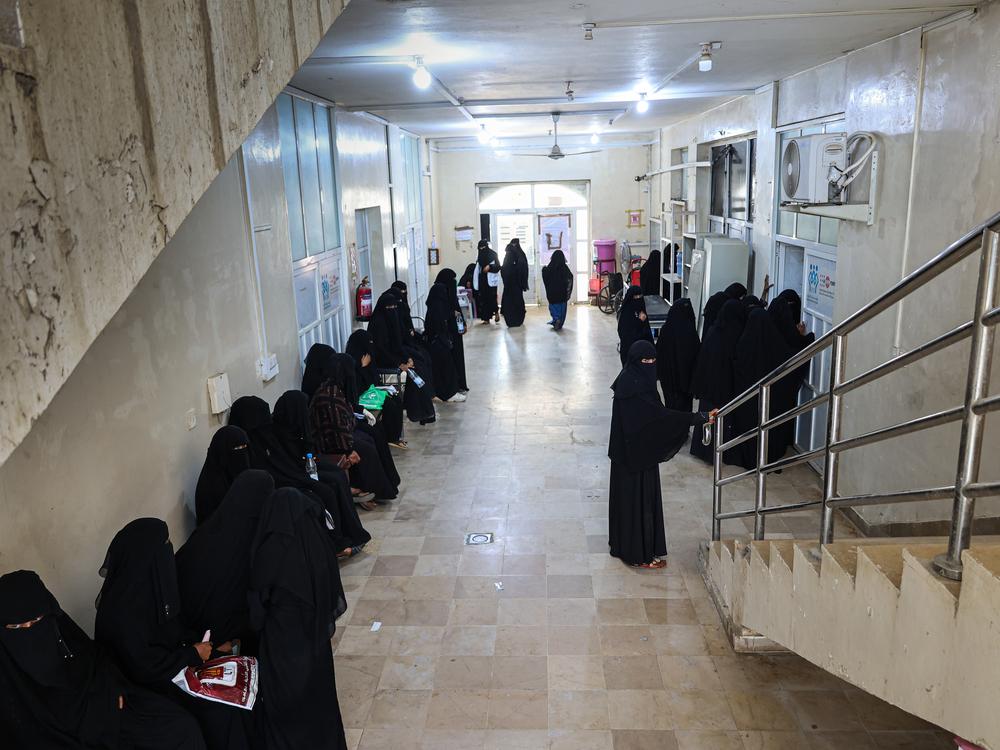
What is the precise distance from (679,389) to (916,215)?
326 cm

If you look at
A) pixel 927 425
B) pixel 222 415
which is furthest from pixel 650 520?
pixel 927 425

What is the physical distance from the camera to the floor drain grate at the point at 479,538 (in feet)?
19.4

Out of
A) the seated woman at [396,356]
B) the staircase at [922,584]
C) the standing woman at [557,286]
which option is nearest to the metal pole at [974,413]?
the staircase at [922,584]

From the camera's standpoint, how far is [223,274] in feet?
17.5

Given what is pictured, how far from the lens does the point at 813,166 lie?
6578 mm

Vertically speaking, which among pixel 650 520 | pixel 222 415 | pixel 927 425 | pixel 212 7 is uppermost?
pixel 212 7

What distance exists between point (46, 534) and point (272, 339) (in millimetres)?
3214

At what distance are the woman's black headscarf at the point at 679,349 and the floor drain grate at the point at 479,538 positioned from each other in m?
2.80

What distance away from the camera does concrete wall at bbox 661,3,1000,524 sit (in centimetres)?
431

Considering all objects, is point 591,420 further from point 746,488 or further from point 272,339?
point 272,339

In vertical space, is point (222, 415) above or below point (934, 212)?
below

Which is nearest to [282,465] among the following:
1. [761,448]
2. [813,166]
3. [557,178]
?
[761,448]

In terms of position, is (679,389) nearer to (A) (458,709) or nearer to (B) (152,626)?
(A) (458,709)

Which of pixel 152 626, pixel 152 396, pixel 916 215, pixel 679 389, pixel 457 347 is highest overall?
pixel 916 215
